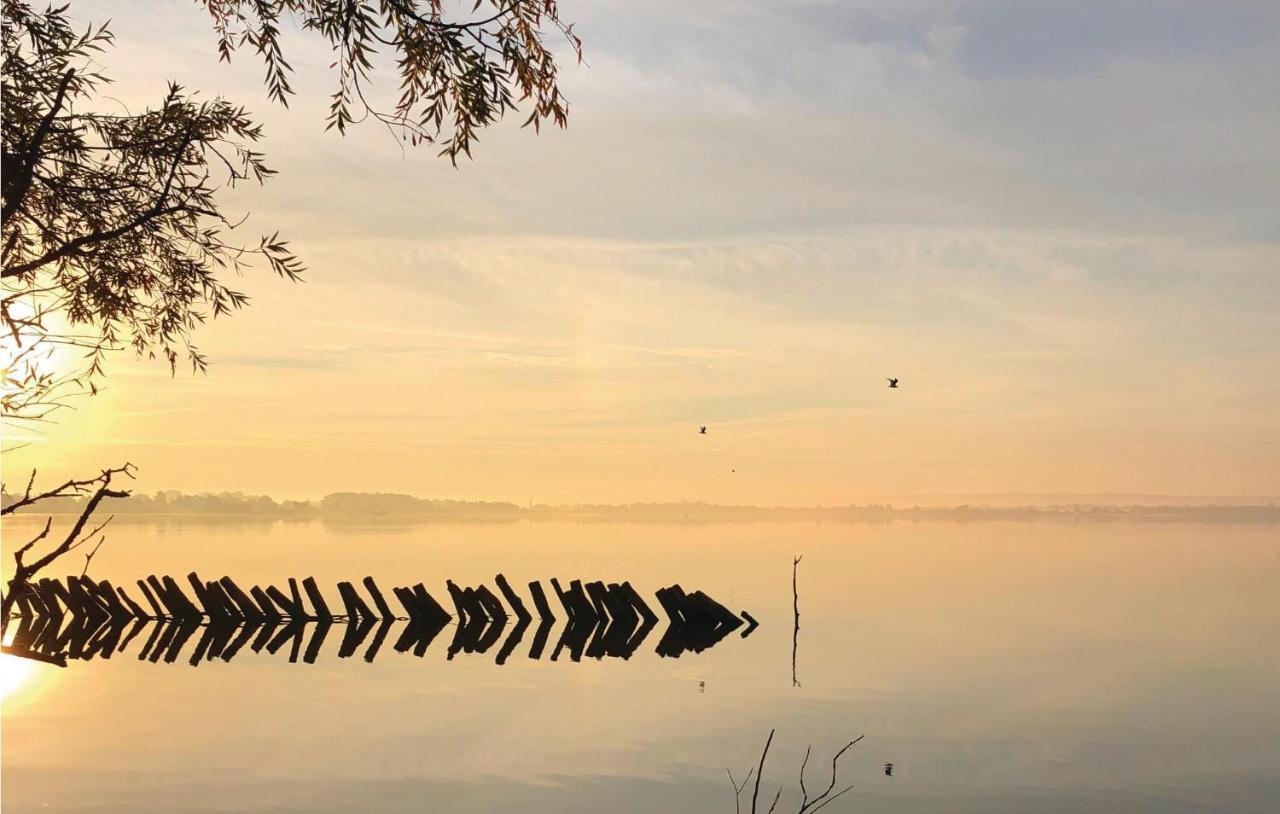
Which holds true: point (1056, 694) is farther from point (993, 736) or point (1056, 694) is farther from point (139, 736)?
point (139, 736)

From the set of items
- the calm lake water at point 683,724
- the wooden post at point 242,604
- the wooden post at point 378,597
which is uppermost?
the wooden post at point 378,597

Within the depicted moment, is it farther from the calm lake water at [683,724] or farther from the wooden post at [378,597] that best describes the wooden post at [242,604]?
the wooden post at [378,597]

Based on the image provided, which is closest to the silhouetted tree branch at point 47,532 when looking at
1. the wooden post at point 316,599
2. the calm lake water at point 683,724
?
the calm lake water at point 683,724

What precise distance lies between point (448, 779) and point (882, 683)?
528 inches

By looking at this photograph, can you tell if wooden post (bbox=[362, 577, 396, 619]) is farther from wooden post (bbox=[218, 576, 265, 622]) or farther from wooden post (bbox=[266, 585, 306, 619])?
wooden post (bbox=[218, 576, 265, 622])

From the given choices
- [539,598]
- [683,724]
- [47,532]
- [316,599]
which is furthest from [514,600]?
[47,532]

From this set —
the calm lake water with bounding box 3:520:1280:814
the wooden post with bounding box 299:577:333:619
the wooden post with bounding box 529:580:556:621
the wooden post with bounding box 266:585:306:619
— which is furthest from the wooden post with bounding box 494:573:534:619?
the wooden post with bounding box 266:585:306:619

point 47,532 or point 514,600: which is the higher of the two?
point 514,600

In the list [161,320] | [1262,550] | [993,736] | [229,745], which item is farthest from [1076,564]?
[161,320]

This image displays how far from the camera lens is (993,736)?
23.0 metres

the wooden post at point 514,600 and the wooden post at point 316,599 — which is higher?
the wooden post at point 514,600

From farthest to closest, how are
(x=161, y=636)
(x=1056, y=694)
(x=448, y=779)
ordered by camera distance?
(x=161, y=636), (x=1056, y=694), (x=448, y=779)

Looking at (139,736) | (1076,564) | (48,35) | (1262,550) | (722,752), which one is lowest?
(139,736)

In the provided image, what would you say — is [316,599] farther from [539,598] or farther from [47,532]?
[47,532]
